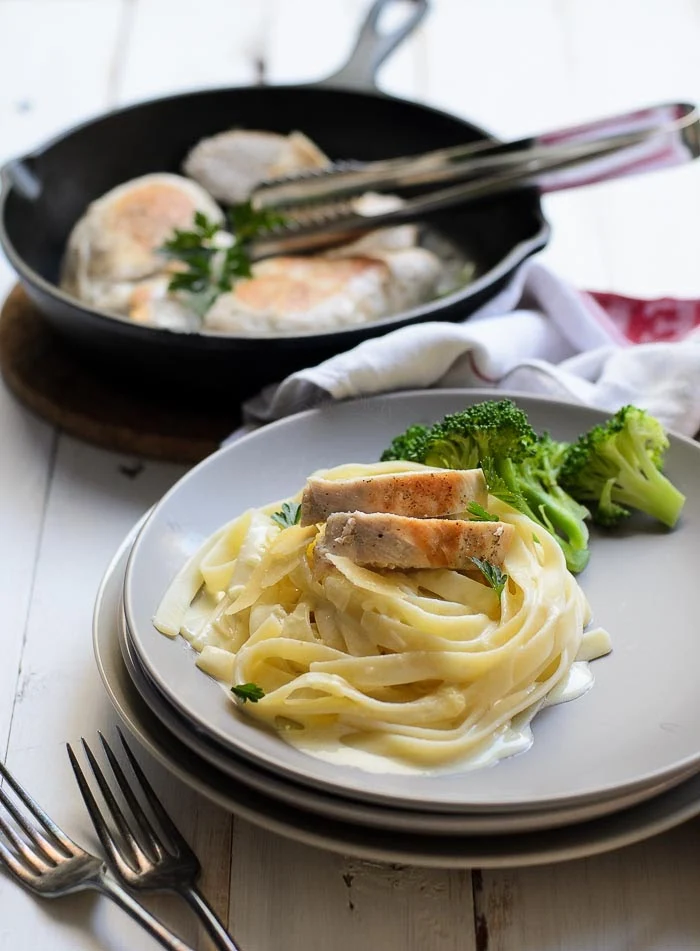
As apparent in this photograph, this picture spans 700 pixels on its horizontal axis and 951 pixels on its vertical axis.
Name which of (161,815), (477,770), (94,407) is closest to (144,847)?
(161,815)

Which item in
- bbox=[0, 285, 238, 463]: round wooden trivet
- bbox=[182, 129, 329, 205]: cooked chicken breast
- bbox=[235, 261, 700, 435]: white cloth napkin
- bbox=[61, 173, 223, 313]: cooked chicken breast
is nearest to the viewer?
bbox=[235, 261, 700, 435]: white cloth napkin

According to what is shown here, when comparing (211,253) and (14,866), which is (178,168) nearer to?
(211,253)

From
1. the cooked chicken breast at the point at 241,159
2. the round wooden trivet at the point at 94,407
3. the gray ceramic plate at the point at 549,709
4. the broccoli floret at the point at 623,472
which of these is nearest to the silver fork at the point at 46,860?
the gray ceramic plate at the point at 549,709

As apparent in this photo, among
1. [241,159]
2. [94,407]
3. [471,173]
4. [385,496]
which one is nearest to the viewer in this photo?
[385,496]

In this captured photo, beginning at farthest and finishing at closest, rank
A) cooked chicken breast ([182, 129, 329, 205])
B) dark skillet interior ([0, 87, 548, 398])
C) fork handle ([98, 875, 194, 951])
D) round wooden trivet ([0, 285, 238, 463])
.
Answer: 1. cooked chicken breast ([182, 129, 329, 205])
2. round wooden trivet ([0, 285, 238, 463])
3. dark skillet interior ([0, 87, 548, 398])
4. fork handle ([98, 875, 194, 951])

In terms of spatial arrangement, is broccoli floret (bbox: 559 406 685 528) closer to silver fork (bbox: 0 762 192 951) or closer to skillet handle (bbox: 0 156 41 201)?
silver fork (bbox: 0 762 192 951)

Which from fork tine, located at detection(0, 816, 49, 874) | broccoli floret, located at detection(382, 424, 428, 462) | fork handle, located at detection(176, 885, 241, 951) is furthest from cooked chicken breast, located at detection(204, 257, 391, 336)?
fork handle, located at detection(176, 885, 241, 951)

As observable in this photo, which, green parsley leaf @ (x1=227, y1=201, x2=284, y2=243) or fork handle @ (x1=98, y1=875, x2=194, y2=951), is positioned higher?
green parsley leaf @ (x1=227, y1=201, x2=284, y2=243)
